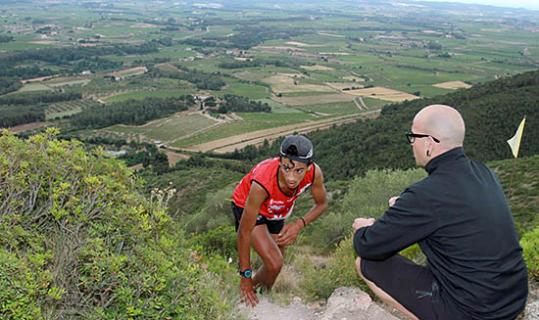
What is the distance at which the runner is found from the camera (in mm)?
4090

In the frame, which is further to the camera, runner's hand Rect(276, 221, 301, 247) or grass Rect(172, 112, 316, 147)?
grass Rect(172, 112, 316, 147)

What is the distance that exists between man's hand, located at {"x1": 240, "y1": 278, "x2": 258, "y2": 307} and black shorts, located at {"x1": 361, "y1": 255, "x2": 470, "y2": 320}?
1.28 m

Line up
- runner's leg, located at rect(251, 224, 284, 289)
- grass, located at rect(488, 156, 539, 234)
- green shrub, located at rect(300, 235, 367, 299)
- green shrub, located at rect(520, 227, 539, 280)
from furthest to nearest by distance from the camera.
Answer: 1. grass, located at rect(488, 156, 539, 234)
2. green shrub, located at rect(300, 235, 367, 299)
3. green shrub, located at rect(520, 227, 539, 280)
4. runner's leg, located at rect(251, 224, 284, 289)

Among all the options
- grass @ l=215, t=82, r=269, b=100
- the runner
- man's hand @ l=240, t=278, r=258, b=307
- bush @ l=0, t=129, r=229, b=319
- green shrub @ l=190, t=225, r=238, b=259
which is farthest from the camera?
grass @ l=215, t=82, r=269, b=100

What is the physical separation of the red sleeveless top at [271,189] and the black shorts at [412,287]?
1061 millimetres

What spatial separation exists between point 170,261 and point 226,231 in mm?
3885

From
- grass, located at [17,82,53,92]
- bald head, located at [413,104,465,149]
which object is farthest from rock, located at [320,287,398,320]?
grass, located at [17,82,53,92]

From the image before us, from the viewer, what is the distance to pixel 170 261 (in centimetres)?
313

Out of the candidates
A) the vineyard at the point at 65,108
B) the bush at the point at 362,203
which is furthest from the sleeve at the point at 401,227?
the vineyard at the point at 65,108

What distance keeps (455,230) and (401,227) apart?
31 centimetres

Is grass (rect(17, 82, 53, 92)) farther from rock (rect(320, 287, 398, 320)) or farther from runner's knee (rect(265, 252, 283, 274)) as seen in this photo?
rock (rect(320, 287, 398, 320))

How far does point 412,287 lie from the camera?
3.28 metres

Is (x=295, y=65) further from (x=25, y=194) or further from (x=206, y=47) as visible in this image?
(x=25, y=194)

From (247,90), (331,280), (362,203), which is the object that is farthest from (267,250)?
(247,90)
